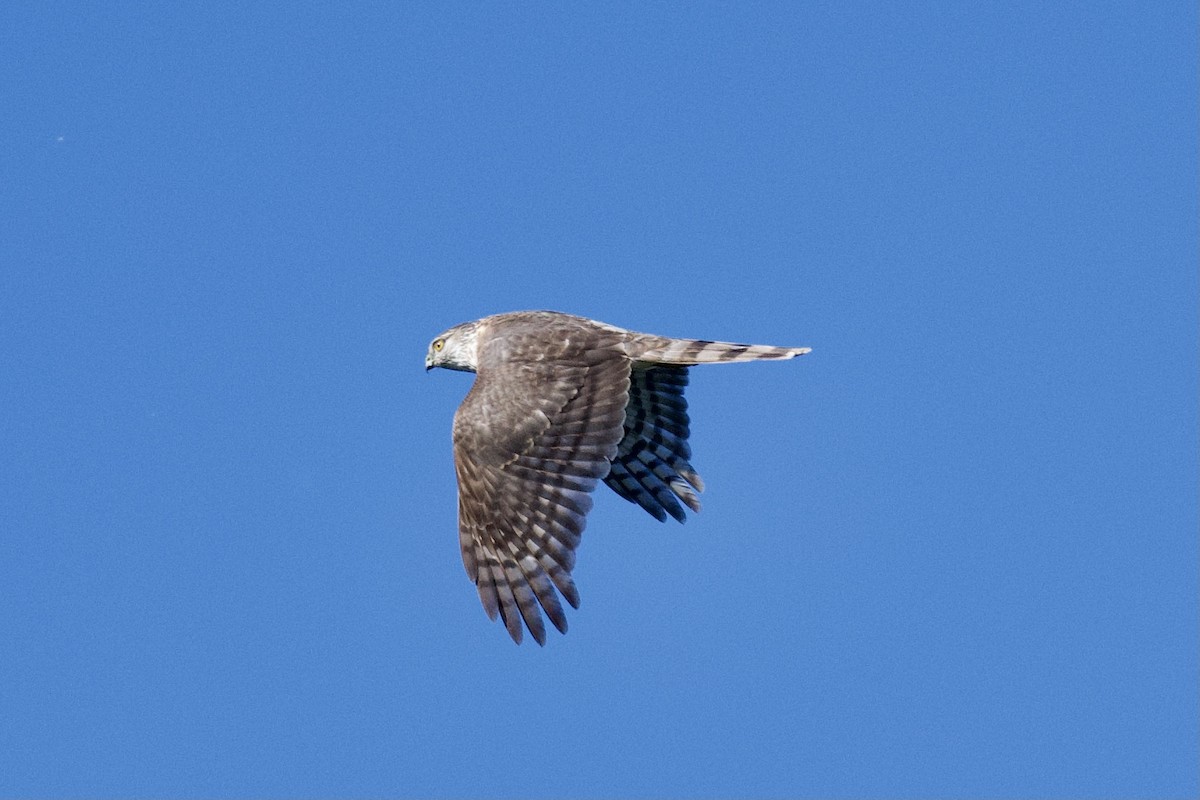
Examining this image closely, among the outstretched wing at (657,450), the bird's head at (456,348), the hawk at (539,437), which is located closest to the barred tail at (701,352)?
the hawk at (539,437)

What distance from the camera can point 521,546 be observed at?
1489cm

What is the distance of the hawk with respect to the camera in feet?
48.6

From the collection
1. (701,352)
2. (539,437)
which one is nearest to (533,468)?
(539,437)

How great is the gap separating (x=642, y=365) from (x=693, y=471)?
140cm

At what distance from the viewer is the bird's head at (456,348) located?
675 inches

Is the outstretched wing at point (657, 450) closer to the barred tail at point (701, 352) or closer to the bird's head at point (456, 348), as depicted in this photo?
the barred tail at point (701, 352)

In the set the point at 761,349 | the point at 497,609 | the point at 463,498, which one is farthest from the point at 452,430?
the point at 761,349

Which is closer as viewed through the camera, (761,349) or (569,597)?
(569,597)

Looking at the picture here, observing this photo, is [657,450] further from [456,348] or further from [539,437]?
[539,437]

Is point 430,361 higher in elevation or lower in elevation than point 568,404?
higher

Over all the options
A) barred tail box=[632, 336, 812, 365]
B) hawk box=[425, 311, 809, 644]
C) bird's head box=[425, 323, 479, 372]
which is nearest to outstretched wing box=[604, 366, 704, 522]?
hawk box=[425, 311, 809, 644]

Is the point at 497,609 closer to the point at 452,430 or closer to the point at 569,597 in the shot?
the point at 569,597

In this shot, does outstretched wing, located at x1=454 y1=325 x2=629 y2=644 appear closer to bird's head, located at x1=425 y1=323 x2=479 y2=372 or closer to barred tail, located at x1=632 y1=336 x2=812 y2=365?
barred tail, located at x1=632 y1=336 x2=812 y2=365

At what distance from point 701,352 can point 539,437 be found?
176 centimetres
